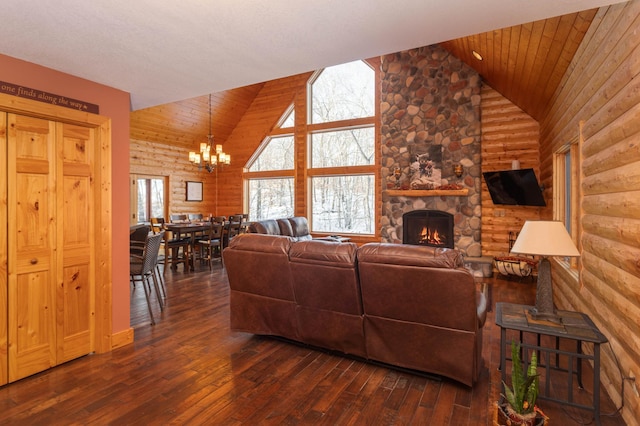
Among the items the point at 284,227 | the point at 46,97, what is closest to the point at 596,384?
the point at 46,97

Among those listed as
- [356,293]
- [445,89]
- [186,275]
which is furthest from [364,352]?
[445,89]

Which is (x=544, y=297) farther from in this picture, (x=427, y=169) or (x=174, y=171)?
(x=174, y=171)

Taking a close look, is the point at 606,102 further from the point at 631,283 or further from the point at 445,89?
the point at 445,89

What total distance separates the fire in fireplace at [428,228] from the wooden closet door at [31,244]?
19.2 ft

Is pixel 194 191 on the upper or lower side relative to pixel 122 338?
upper

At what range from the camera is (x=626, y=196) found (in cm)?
210

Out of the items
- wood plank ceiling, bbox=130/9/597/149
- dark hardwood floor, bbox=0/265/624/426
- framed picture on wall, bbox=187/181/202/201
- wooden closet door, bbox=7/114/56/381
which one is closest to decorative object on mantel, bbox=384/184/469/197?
wood plank ceiling, bbox=130/9/597/149

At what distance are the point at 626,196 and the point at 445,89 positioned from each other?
17.4 ft

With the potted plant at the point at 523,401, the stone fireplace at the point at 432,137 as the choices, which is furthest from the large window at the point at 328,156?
the potted plant at the point at 523,401

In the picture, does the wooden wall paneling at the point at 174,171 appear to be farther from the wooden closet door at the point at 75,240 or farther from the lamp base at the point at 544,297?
the lamp base at the point at 544,297

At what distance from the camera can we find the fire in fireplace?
6820mm

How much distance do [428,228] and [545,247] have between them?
16.1 ft

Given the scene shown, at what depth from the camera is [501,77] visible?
5.42 m

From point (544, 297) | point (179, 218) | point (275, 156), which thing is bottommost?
point (544, 297)
